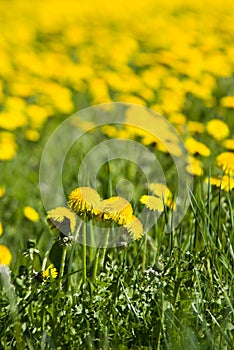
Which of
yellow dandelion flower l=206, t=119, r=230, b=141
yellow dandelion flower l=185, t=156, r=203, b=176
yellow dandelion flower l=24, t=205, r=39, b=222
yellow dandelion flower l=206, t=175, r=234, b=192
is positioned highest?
yellow dandelion flower l=206, t=119, r=230, b=141

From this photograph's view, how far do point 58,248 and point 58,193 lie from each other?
1.16 m

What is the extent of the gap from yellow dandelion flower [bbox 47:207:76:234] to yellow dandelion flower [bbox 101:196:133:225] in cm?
9

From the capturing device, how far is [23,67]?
4.43 metres

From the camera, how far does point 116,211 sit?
1.71 metres

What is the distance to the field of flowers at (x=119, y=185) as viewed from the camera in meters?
1.67

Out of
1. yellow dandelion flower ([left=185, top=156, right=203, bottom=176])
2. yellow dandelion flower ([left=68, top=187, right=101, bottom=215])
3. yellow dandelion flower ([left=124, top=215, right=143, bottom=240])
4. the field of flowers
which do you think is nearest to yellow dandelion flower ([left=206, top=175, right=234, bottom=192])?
the field of flowers

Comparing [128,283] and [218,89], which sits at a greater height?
[218,89]

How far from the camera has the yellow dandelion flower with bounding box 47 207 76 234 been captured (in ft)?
5.62

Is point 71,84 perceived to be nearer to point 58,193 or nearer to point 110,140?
point 110,140

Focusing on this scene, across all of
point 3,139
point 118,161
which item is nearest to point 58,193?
point 118,161

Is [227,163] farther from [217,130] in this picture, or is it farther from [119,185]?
[217,130]

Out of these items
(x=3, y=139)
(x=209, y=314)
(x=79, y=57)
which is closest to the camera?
(x=209, y=314)

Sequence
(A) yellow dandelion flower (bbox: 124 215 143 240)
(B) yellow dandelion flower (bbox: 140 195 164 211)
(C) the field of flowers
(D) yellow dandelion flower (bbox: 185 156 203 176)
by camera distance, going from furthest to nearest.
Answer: (D) yellow dandelion flower (bbox: 185 156 203 176), (B) yellow dandelion flower (bbox: 140 195 164 211), (A) yellow dandelion flower (bbox: 124 215 143 240), (C) the field of flowers

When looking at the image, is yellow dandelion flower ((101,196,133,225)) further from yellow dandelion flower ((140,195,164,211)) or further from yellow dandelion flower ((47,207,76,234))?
yellow dandelion flower ((140,195,164,211))
